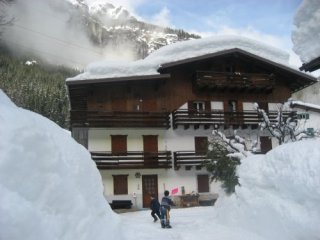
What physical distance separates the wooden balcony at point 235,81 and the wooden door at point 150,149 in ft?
16.2

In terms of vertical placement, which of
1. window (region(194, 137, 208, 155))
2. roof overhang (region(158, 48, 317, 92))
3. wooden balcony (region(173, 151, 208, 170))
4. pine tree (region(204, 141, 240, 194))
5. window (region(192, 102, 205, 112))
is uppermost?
roof overhang (region(158, 48, 317, 92))

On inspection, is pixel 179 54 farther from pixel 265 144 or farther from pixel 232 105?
pixel 265 144

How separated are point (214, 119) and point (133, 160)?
21.0 feet

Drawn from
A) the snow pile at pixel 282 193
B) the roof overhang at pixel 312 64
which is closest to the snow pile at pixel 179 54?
the snow pile at pixel 282 193

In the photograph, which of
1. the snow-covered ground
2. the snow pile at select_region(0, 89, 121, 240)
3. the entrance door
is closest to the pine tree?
the snow-covered ground

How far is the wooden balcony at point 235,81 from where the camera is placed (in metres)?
30.3

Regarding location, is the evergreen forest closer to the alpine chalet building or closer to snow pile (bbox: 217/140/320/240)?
the alpine chalet building

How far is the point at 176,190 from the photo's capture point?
26.7 m

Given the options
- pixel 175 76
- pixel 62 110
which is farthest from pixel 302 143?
pixel 62 110

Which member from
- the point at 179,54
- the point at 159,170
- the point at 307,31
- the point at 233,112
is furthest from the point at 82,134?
the point at 307,31

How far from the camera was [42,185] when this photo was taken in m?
5.64

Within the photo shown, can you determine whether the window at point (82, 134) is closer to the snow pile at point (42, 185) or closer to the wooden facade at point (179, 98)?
the wooden facade at point (179, 98)

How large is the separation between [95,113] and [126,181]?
188 inches

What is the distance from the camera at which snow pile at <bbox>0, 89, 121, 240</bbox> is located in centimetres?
485
